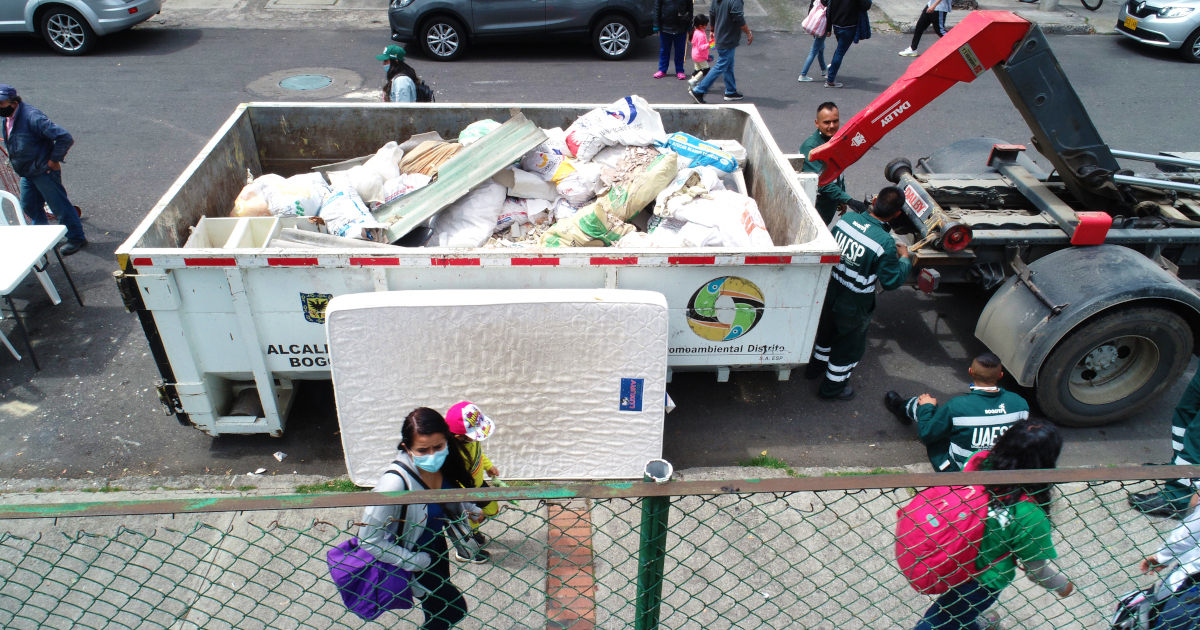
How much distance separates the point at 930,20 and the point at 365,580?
38.9 ft

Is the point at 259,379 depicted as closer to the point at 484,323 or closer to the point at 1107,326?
the point at 484,323

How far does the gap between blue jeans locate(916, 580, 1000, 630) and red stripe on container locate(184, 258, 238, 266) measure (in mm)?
3632

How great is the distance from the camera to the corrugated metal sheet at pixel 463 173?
4.73m

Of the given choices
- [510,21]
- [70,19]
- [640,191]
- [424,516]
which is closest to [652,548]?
[424,516]

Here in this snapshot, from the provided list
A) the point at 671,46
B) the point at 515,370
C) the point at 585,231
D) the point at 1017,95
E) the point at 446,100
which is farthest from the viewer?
the point at 671,46

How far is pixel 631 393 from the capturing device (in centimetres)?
413

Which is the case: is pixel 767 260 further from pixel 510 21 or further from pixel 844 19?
pixel 510 21

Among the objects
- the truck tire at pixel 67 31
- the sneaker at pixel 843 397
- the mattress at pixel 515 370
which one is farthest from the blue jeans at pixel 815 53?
the truck tire at pixel 67 31

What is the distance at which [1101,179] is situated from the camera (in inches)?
193

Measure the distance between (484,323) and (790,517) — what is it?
6.52 ft

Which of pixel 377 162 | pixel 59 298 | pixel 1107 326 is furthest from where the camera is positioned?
pixel 59 298

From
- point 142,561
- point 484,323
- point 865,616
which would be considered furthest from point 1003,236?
point 142,561

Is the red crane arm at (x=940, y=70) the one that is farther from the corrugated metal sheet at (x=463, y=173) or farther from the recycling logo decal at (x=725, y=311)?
the corrugated metal sheet at (x=463, y=173)

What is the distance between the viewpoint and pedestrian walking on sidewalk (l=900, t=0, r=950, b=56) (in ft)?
37.0
